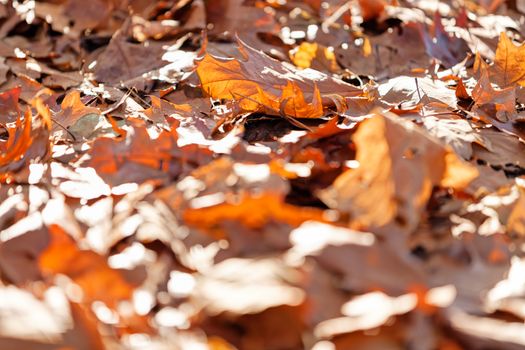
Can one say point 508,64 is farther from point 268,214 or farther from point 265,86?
point 268,214

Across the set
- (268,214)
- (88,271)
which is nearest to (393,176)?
(268,214)

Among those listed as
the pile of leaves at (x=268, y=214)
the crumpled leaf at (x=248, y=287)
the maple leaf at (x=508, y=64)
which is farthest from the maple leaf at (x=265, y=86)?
the crumpled leaf at (x=248, y=287)

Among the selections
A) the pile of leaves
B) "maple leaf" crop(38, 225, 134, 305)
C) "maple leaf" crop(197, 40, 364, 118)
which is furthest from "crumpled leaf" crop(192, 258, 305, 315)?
"maple leaf" crop(197, 40, 364, 118)

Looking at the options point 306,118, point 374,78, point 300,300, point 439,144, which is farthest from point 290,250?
point 374,78

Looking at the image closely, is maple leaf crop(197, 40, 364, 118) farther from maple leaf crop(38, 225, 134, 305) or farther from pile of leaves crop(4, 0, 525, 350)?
maple leaf crop(38, 225, 134, 305)

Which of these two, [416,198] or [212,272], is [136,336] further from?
[416,198]

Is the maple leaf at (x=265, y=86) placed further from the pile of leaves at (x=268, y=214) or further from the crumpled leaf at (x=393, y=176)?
the crumpled leaf at (x=393, y=176)
